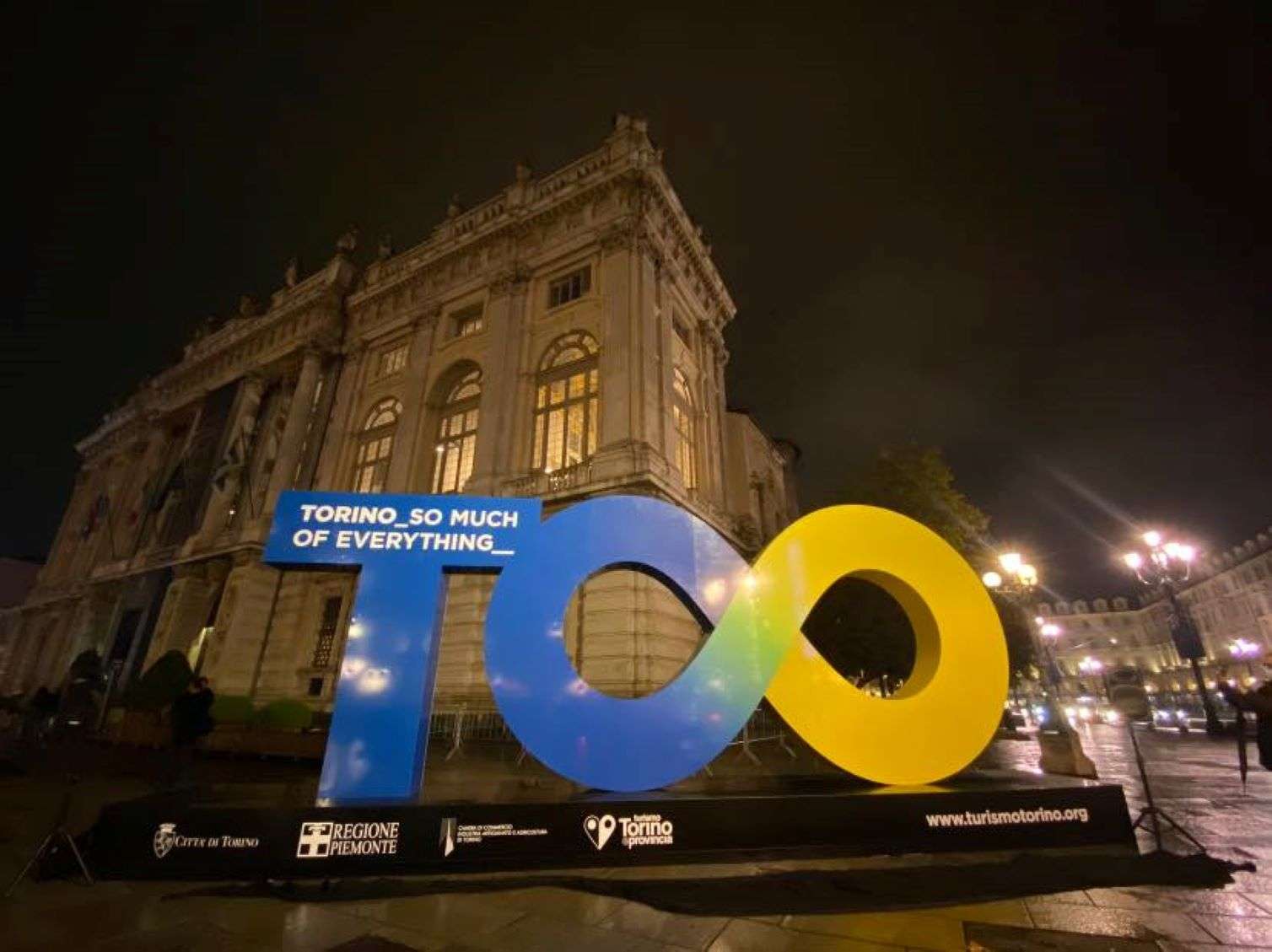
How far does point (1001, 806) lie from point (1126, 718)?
222 cm

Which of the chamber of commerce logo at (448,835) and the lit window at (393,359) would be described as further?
the lit window at (393,359)

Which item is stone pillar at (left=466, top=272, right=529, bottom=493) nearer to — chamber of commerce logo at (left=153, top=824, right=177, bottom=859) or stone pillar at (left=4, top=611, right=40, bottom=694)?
chamber of commerce logo at (left=153, top=824, right=177, bottom=859)

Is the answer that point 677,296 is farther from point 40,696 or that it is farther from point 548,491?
point 40,696

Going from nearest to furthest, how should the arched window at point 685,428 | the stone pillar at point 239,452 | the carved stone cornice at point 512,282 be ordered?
the arched window at point 685,428
the carved stone cornice at point 512,282
the stone pillar at point 239,452

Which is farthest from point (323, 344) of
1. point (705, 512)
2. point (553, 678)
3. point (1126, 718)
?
point (1126, 718)

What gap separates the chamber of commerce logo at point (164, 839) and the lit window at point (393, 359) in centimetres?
2496

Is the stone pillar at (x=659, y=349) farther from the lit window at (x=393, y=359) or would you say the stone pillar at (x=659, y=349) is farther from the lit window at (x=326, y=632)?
the lit window at (x=326, y=632)

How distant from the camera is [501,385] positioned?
70.7 ft

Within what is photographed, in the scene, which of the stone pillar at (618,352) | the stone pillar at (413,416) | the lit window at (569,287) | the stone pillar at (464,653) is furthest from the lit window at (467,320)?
the stone pillar at (464,653)

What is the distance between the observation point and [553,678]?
543 cm

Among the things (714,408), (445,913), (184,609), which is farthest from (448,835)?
(184,609)

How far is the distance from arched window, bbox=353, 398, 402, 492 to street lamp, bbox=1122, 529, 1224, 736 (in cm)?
2944

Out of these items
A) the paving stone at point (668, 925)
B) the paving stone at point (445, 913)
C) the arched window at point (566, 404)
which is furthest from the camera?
the arched window at point (566, 404)

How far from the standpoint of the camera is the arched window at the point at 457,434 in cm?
2265
